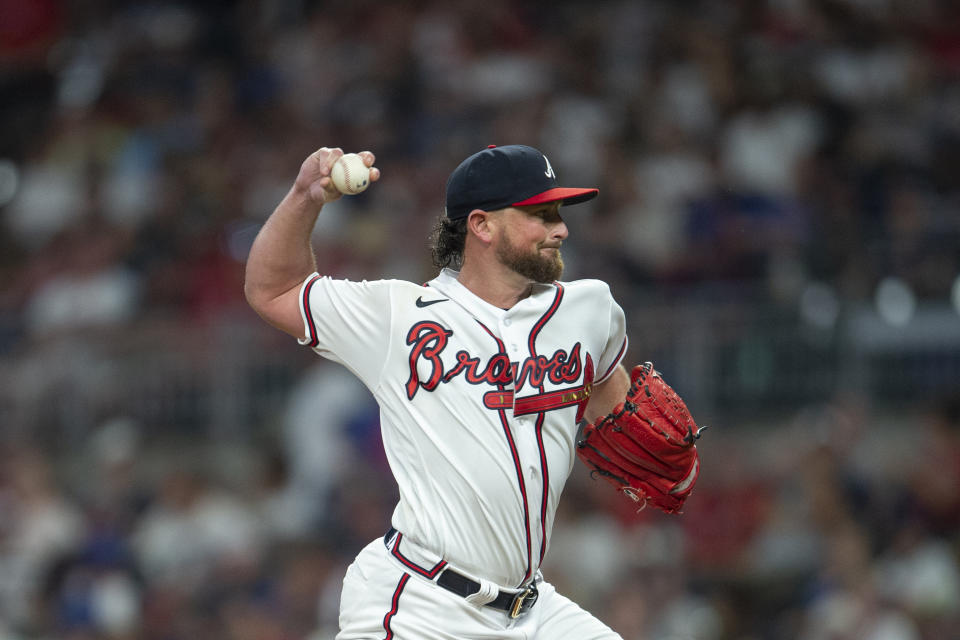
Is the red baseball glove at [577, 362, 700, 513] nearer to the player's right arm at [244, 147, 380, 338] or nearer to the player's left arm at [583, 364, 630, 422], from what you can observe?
the player's left arm at [583, 364, 630, 422]

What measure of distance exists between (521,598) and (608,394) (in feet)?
2.50

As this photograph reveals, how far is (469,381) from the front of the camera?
3.82m

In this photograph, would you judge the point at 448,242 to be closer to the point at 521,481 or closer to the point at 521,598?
the point at 521,481

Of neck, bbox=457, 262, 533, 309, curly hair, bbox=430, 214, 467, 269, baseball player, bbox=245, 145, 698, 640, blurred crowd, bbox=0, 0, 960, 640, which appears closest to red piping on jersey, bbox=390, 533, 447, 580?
baseball player, bbox=245, 145, 698, 640

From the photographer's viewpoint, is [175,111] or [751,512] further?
[175,111]

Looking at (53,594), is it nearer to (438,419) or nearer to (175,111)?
(175,111)

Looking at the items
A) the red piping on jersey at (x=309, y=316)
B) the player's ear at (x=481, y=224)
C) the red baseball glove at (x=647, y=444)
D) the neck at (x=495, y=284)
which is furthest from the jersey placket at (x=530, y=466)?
the red piping on jersey at (x=309, y=316)

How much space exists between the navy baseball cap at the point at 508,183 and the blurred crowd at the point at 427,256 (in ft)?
11.5

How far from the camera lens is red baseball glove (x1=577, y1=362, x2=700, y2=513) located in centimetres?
414

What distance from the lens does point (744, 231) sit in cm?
802

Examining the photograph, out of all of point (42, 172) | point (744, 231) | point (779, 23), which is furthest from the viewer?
point (42, 172)

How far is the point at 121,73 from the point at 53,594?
495cm

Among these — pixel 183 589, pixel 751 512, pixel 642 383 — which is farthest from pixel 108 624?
pixel 642 383

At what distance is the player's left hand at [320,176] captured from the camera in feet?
12.5
